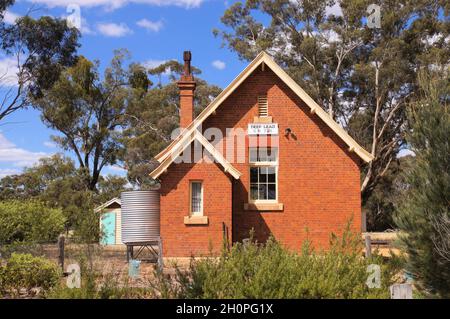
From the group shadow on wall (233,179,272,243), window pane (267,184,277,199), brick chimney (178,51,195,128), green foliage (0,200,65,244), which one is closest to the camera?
green foliage (0,200,65,244)

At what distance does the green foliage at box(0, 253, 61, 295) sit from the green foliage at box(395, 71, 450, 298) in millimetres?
7373

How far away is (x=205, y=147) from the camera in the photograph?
709 inches

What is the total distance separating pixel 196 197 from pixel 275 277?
10.4 meters

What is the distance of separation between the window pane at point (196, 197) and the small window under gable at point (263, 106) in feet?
12.2

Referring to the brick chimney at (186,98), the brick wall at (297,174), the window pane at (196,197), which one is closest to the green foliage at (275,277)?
the window pane at (196,197)

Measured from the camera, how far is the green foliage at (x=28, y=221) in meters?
17.3

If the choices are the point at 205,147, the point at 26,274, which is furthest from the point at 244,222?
the point at 26,274

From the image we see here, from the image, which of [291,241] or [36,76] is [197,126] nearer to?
[291,241]

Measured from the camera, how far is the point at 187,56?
21.9m

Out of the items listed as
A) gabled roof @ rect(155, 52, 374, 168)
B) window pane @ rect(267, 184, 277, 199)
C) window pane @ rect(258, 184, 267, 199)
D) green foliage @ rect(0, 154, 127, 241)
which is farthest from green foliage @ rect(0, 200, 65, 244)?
green foliage @ rect(0, 154, 127, 241)

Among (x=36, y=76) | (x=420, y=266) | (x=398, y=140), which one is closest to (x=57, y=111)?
(x=36, y=76)

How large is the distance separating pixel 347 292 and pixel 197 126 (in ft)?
37.8

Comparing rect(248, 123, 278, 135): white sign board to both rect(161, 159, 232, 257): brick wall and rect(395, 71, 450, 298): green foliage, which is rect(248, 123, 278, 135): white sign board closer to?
rect(161, 159, 232, 257): brick wall

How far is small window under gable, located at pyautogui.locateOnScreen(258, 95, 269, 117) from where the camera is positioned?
20.0 meters
